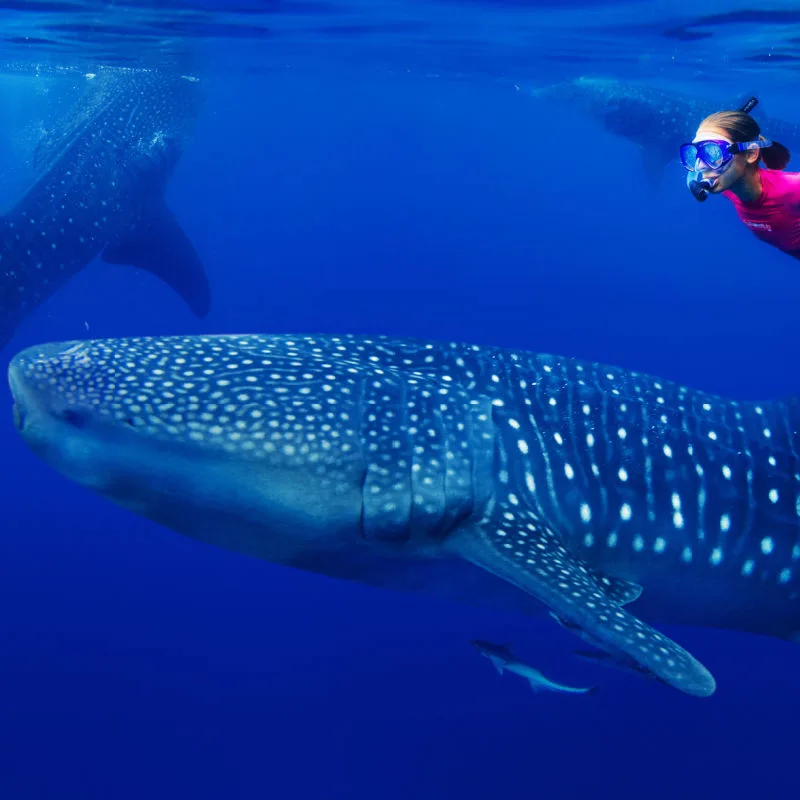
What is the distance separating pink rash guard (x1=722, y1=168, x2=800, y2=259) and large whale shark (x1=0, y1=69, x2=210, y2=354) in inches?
288

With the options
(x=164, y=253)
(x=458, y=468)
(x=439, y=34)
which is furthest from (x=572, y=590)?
(x=439, y=34)

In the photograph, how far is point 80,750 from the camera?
7.21m

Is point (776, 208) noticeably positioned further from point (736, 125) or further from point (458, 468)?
point (458, 468)

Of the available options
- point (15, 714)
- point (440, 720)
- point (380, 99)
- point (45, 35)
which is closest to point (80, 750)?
point (15, 714)

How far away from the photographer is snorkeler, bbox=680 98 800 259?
3.42m

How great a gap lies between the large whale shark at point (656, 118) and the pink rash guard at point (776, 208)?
11.9m

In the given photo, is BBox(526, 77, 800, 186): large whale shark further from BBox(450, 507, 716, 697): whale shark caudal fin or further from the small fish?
BBox(450, 507, 716, 697): whale shark caudal fin

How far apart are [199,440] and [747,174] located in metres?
2.96

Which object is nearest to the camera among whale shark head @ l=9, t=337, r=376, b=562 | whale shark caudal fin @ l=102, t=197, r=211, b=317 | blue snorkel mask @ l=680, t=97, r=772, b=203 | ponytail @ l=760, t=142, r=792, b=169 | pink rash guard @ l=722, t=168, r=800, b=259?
whale shark head @ l=9, t=337, r=376, b=562

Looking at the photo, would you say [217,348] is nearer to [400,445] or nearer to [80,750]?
[400,445]

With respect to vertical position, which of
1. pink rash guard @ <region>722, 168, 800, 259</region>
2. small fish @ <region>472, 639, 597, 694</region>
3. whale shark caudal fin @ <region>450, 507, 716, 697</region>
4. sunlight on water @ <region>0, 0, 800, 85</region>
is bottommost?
small fish @ <region>472, 639, 597, 694</region>

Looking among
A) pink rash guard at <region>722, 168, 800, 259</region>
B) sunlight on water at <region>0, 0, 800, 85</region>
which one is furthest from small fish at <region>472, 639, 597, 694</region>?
sunlight on water at <region>0, 0, 800, 85</region>

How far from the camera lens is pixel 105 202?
10227mm

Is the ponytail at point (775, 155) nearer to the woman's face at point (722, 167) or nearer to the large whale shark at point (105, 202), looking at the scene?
the woman's face at point (722, 167)
